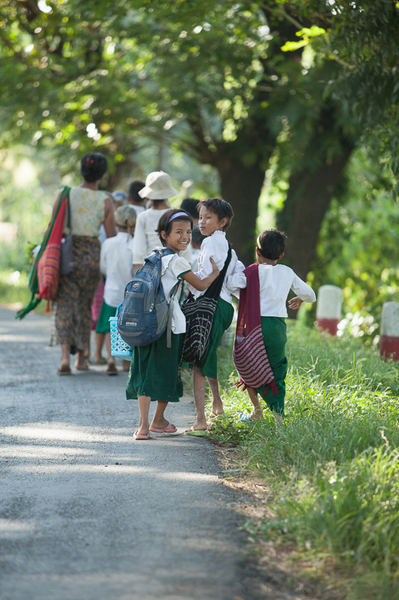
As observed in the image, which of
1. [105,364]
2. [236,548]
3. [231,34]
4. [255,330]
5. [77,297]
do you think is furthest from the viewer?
[231,34]

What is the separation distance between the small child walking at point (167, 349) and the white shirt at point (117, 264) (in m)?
2.27

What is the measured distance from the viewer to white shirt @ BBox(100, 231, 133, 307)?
23.5ft

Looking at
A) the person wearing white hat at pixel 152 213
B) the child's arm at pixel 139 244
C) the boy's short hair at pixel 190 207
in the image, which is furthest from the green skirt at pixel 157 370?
the boy's short hair at pixel 190 207

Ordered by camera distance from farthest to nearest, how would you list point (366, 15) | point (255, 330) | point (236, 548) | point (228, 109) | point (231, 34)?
point (228, 109), point (231, 34), point (366, 15), point (255, 330), point (236, 548)

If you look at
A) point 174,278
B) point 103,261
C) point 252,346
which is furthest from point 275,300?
point 103,261

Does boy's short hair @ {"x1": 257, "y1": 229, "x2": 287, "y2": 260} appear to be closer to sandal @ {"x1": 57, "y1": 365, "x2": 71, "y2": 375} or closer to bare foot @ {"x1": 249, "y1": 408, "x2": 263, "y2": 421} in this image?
bare foot @ {"x1": 249, "y1": 408, "x2": 263, "y2": 421}

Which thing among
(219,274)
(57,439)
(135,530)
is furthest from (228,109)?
(135,530)

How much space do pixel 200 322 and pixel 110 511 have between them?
1739 mm

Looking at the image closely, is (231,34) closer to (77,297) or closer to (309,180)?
(309,180)

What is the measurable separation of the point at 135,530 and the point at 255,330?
6.27 ft

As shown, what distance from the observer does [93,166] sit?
6.90 metres

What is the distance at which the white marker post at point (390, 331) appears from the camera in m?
7.51

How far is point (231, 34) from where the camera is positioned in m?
10.6

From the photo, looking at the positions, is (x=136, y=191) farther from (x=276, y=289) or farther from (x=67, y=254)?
(x=276, y=289)
